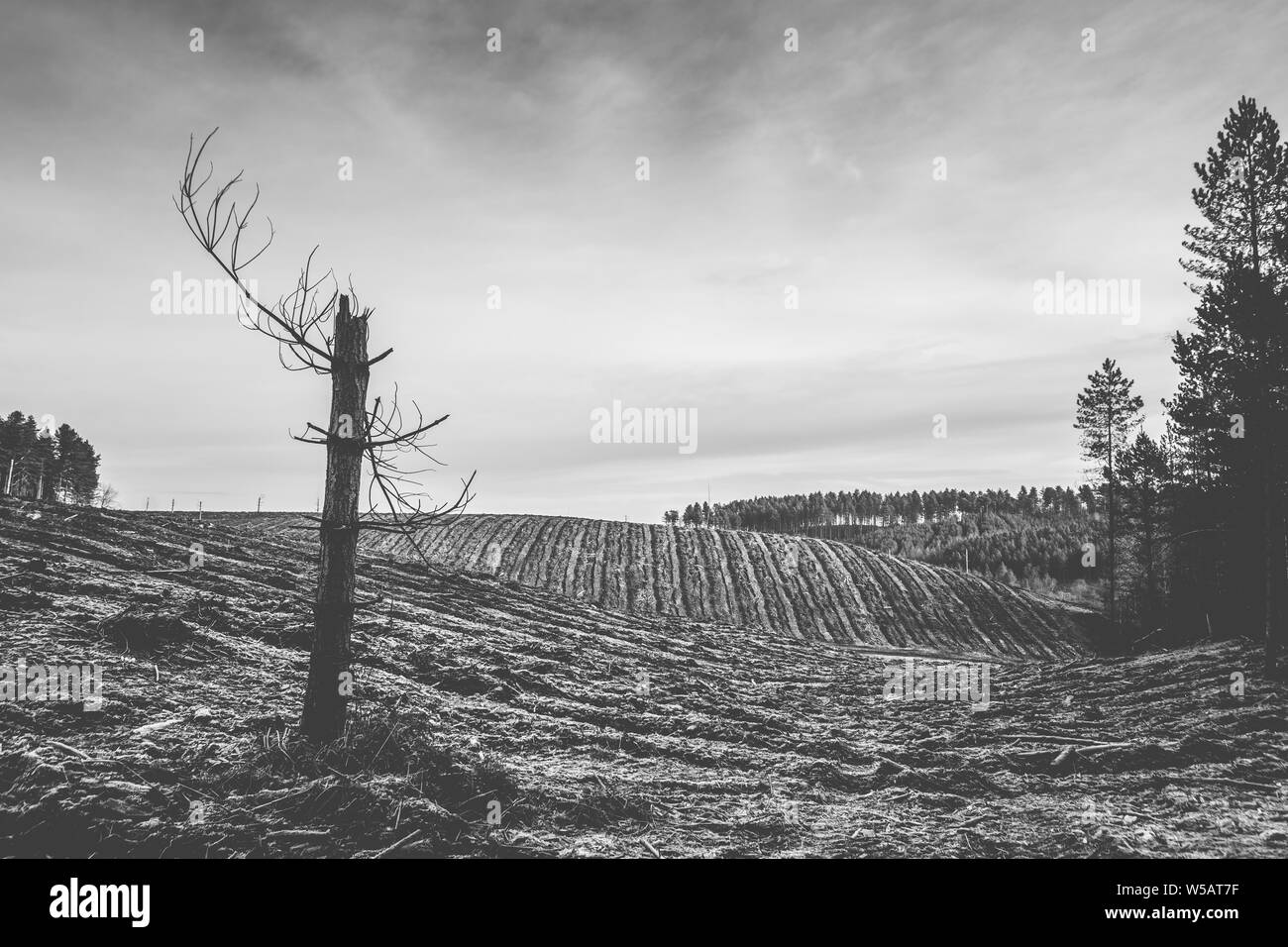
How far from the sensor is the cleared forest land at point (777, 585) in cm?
3400

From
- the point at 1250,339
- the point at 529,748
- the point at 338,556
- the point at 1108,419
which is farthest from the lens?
the point at 1108,419

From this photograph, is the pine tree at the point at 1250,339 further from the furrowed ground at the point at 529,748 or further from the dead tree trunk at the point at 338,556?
the dead tree trunk at the point at 338,556

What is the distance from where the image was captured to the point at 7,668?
26.2 ft

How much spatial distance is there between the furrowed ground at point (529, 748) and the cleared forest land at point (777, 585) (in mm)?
16559

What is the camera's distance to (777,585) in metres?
39.4

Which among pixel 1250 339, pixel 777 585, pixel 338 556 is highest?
pixel 1250 339

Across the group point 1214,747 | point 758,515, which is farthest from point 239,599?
point 758,515

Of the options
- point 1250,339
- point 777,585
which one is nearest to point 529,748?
point 1250,339

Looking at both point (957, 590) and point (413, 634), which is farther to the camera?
point (957, 590)

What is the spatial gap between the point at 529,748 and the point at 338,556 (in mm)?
3805

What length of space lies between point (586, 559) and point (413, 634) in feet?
91.2

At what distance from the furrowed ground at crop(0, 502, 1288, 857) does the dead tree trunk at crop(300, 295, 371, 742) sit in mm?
487

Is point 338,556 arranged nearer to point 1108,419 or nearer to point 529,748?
point 529,748
